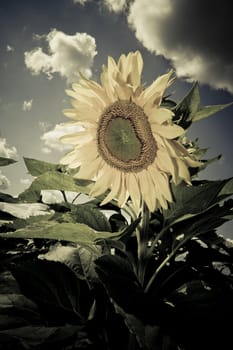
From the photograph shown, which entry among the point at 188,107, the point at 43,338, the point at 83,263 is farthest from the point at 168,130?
the point at 43,338

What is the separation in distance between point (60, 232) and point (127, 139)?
0.58 m

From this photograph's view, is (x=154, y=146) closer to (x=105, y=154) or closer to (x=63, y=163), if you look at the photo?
(x=105, y=154)

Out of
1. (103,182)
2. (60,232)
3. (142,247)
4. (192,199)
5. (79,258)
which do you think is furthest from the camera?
(79,258)

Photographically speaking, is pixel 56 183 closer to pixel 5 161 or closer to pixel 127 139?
pixel 127 139

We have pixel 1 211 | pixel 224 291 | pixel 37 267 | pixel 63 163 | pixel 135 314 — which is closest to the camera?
pixel 135 314

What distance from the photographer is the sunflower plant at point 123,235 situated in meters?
1.13

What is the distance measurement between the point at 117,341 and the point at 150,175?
2.10ft

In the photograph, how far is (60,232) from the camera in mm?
1134

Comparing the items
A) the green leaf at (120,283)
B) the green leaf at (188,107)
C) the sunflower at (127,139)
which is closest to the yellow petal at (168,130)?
the sunflower at (127,139)

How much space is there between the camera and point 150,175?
56.7 inches

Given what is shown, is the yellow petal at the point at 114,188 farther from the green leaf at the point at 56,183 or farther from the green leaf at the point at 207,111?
the green leaf at the point at 207,111

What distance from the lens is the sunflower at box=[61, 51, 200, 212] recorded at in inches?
50.3

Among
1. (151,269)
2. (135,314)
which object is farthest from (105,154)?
(135,314)

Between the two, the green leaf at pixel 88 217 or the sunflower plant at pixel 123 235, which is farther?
the green leaf at pixel 88 217
